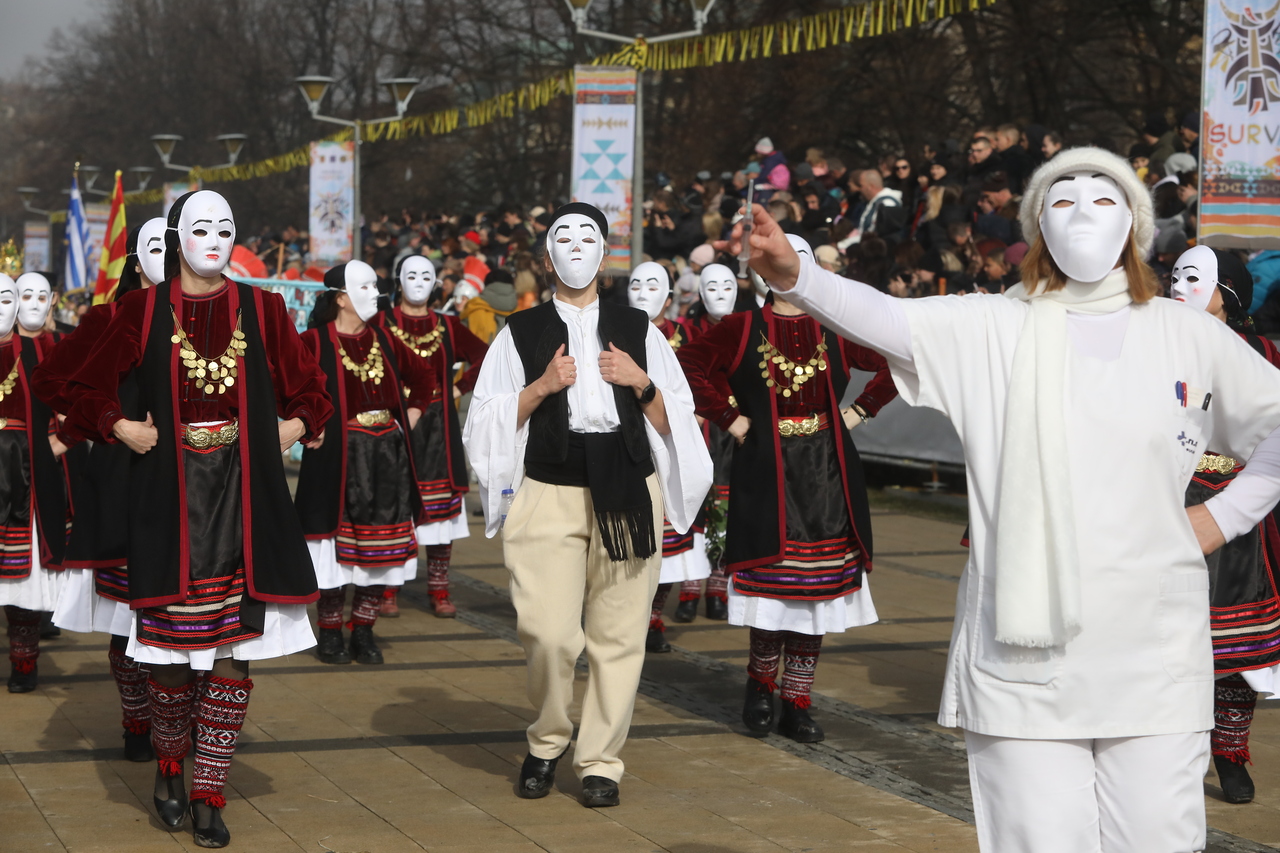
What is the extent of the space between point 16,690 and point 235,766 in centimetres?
192

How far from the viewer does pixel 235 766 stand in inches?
248

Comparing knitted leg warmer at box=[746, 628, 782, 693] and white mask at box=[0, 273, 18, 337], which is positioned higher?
white mask at box=[0, 273, 18, 337]

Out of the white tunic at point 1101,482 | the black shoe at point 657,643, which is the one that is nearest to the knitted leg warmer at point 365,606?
the black shoe at point 657,643

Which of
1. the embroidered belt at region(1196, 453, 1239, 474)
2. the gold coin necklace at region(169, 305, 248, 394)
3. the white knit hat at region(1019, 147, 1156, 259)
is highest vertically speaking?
the white knit hat at region(1019, 147, 1156, 259)

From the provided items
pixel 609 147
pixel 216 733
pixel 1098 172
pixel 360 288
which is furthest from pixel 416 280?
pixel 1098 172

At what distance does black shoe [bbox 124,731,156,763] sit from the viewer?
6.40 metres

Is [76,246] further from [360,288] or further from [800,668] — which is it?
[800,668]

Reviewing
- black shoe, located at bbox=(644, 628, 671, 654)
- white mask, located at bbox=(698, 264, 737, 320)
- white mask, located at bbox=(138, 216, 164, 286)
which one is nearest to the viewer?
white mask, located at bbox=(138, 216, 164, 286)

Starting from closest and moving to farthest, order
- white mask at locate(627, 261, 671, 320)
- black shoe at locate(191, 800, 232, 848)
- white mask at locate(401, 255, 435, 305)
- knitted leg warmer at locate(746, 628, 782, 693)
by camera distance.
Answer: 1. black shoe at locate(191, 800, 232, 848)
2. knitted leg warmer at locate(746, 628, 782, 693)
3. white mask at locate(627, 261, 671, 320)
4. white mask at locate(401, 255, 435, 305)

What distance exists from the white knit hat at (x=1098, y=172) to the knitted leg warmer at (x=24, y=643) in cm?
557

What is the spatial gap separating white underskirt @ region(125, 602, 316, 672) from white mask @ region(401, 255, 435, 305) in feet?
15.0

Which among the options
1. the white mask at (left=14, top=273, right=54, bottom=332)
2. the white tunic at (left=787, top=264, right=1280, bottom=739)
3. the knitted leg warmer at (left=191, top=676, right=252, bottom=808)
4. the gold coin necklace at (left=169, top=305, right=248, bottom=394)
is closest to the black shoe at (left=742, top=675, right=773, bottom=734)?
the knitted leg warmer at (left=191, top=676, right=252, bottom=808)

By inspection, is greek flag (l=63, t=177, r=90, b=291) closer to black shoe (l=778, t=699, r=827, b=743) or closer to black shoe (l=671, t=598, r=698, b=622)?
black shoe (l=671, t=598, r=698, b=622)

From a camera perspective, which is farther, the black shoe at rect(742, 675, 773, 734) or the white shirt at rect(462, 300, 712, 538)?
the black shoe at rect(742, 675, 773, 734)
